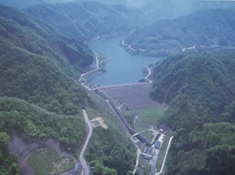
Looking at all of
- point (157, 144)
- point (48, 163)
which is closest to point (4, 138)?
point (48, 163)

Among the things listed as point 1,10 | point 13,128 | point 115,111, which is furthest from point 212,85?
point 1,10

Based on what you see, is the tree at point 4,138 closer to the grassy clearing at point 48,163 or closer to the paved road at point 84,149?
the grassy clearing at point 48,163

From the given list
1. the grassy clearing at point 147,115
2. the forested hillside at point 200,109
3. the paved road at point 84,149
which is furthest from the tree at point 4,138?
the grassy clearing at point 147,115

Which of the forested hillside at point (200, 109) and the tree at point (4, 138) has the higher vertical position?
the tree at point (4, 138)

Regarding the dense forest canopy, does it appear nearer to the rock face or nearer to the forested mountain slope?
the forested mountain slope

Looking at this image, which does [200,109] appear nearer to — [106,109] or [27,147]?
[106,109]
